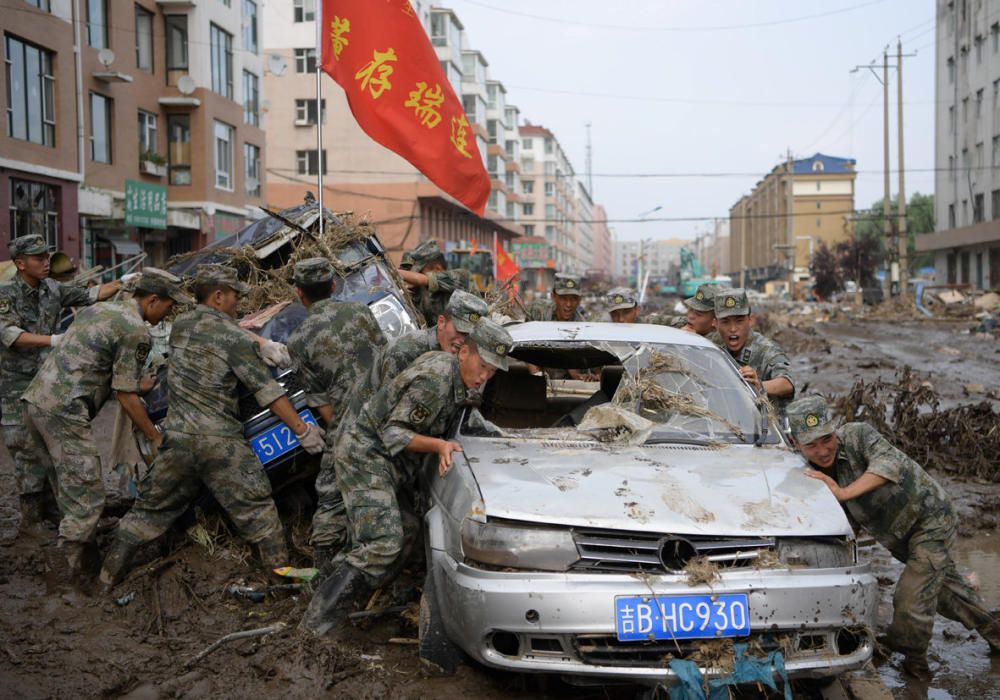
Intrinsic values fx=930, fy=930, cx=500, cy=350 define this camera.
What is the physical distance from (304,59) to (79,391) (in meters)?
44.3

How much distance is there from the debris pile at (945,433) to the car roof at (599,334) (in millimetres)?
4537

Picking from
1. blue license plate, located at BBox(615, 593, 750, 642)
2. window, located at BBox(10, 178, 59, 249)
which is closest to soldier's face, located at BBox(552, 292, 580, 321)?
blue license plate, located at BBox(615, 593, 750, 642)

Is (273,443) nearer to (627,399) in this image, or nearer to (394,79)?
(627,399)

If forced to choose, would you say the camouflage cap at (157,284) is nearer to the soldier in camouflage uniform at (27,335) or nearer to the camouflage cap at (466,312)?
the soldier in camouflage uniform at (27,335)

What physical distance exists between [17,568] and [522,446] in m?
3.17

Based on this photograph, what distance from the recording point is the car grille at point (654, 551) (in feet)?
11.4

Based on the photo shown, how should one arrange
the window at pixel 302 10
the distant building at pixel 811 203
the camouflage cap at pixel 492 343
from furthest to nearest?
the distant building at pixel 811 203
the window at pixel 302 10
the camouflage cap at pixel 492 343

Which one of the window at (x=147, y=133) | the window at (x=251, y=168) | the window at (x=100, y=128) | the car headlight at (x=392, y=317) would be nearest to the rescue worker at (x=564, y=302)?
the car headlight at (x=392, y=317)

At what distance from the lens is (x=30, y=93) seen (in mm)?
20516

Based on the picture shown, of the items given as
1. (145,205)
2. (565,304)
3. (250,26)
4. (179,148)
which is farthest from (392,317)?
(250,26)

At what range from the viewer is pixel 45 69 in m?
21.1

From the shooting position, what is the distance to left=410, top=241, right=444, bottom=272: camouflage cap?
7793 mm

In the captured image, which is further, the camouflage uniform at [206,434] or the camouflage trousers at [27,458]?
the camouflage trousers at [27,458]

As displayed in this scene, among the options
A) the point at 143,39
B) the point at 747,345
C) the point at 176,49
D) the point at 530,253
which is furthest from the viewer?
the point at 530,253
